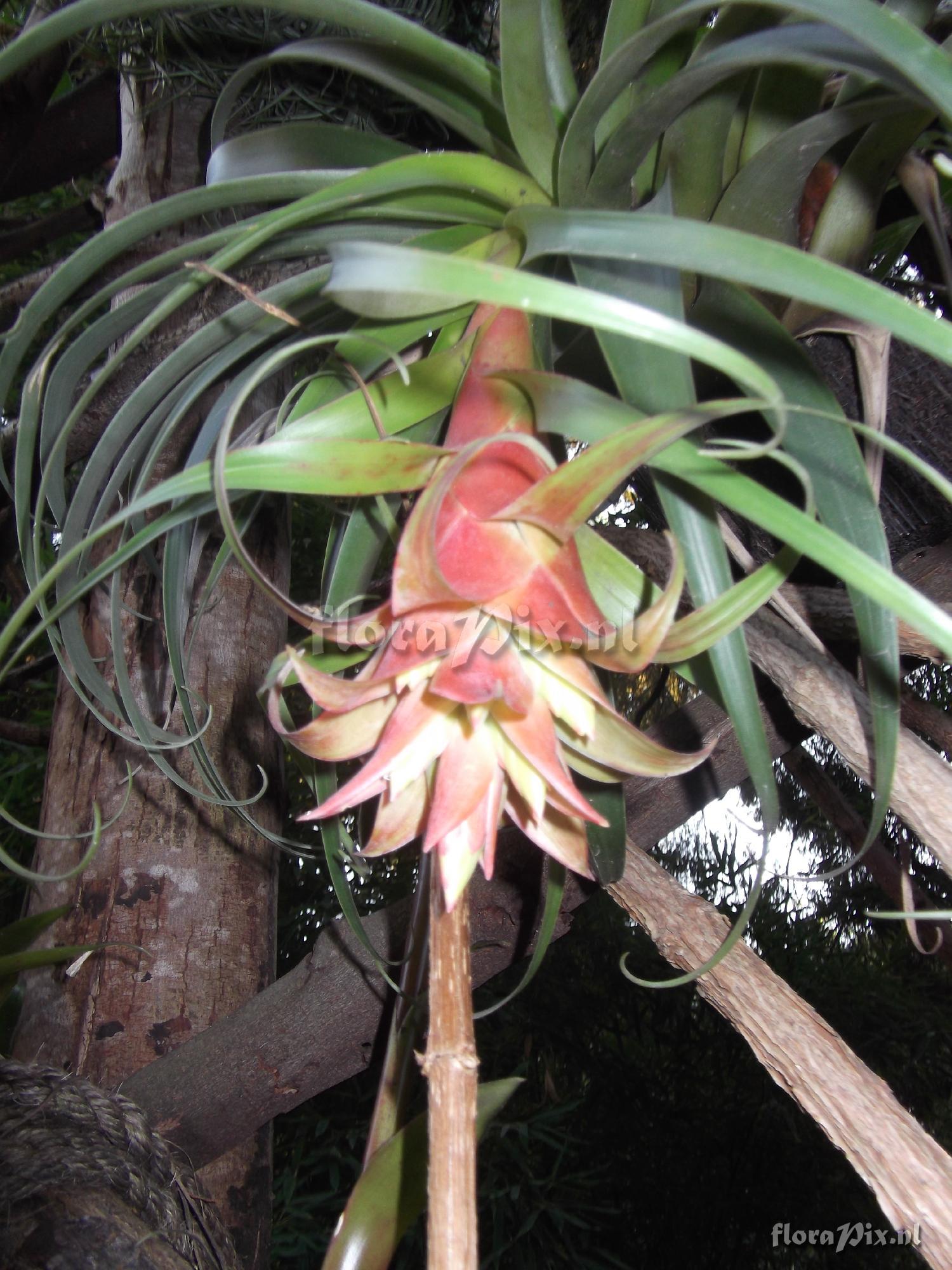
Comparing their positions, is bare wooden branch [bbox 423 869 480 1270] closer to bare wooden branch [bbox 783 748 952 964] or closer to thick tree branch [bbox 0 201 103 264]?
bare wooden branch [bbox 783 748 952 964]

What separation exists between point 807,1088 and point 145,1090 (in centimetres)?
45

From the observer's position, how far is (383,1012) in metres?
0.60

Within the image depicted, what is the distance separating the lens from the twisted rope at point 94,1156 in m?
0.43

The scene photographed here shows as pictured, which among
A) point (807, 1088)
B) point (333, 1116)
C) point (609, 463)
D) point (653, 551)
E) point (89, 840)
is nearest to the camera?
point (609, 463)

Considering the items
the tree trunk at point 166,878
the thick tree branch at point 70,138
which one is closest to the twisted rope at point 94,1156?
the tree trunk at point 166,878

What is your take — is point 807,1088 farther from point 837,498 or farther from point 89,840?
point 89,840

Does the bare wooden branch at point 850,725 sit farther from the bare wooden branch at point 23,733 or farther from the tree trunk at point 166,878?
the bare wooden branch at point 23,733

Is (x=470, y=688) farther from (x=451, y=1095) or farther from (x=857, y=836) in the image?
(x=857, y=836)

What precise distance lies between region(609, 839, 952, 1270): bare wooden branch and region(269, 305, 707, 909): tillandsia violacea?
19 cm

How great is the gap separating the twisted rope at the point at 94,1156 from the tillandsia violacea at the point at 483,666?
0.31m

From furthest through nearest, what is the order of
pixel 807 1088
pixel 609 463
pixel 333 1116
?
1. pixel 333 1116
2. pixel 807 1088
3. pixel 609 463

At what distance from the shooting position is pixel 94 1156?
46cm

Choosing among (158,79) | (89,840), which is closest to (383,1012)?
(89,840)

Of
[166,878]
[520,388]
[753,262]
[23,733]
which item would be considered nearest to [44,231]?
[23,733]
